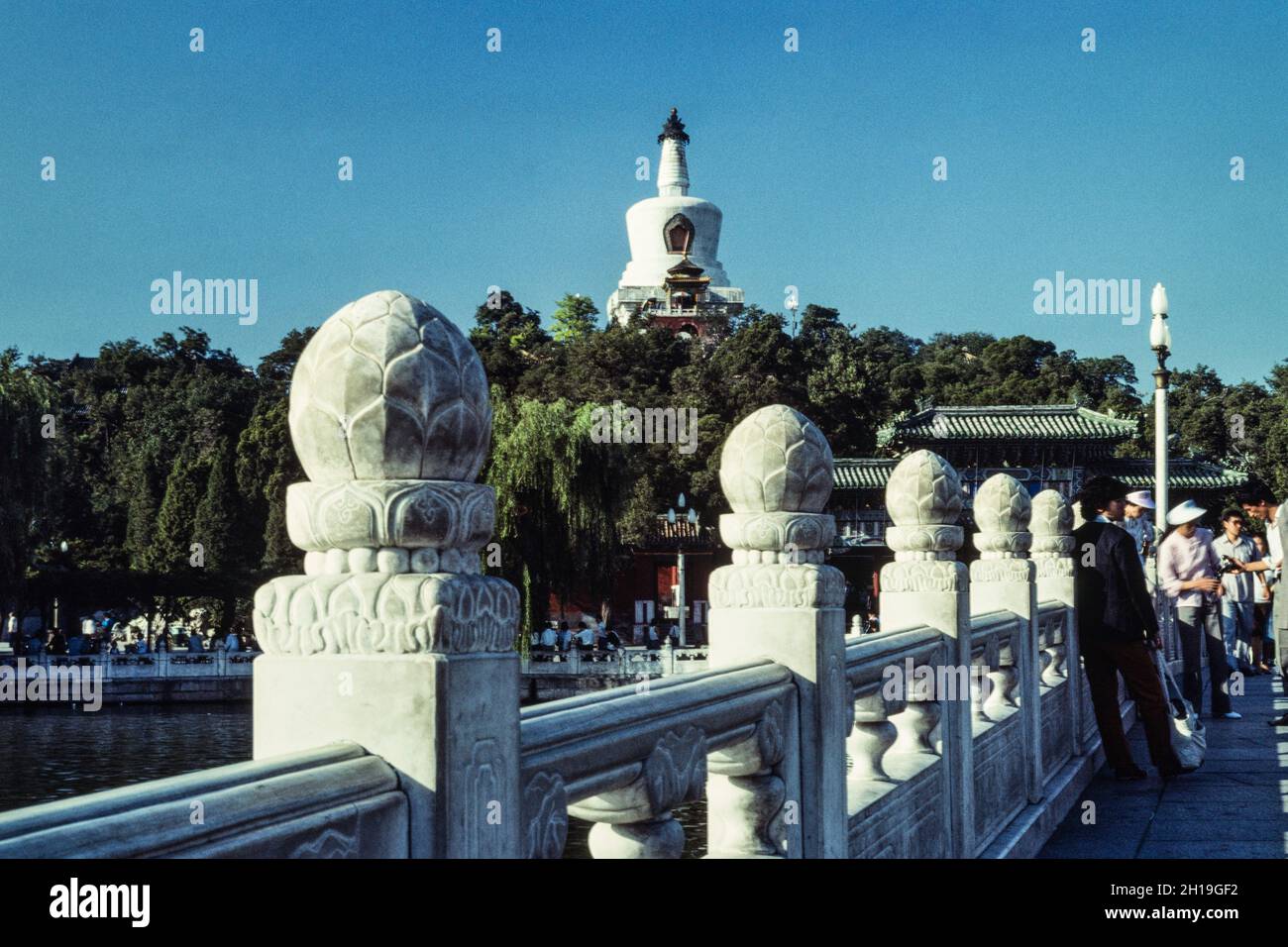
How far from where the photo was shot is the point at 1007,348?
64562 mm

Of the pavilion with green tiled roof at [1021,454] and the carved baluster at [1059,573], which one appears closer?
the carved baluster at [1059,573]

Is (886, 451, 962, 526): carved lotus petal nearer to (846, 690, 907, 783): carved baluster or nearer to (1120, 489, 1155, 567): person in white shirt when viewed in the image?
(846, 690, 907, 783): carved baluster

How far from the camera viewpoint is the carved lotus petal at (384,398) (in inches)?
79.7

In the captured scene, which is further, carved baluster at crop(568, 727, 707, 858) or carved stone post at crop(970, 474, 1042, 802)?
carved stone post at crop(970, 474, 1042, 802)

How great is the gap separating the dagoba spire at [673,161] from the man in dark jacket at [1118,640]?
2307 inches

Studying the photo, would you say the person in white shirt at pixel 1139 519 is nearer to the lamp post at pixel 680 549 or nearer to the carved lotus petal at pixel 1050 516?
the carved lotus petal at pixel 1050 516

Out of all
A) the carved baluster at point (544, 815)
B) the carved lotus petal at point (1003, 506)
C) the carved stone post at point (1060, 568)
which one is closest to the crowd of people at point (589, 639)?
the carved stone post at point (1060, 568)

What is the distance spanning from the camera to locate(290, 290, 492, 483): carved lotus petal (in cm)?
203

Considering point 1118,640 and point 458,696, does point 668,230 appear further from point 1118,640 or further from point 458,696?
point 458,696

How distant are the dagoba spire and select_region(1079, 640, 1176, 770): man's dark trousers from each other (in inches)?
2311

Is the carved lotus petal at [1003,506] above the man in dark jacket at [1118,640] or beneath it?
above

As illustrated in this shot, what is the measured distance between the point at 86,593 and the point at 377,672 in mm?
30232

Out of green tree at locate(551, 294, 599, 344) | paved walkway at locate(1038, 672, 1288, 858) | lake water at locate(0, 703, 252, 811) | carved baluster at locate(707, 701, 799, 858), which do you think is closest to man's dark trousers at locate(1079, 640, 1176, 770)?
paved walkway at locate(1038, 672, 1288, 858)
